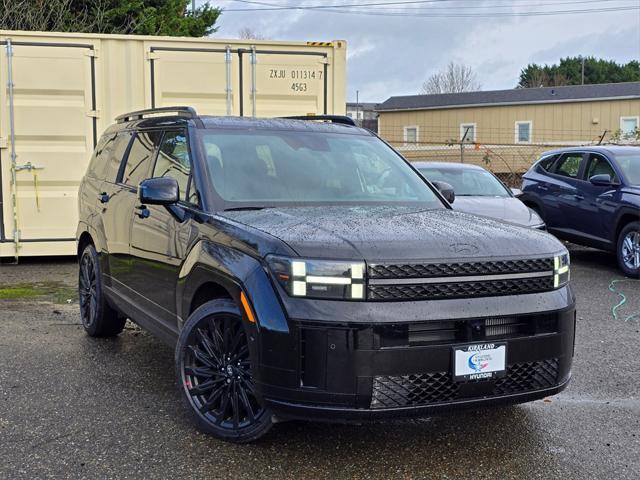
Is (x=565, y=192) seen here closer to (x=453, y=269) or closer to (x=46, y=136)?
(x=46, y=136)

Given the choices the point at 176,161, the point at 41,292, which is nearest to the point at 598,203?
the point at 176,161

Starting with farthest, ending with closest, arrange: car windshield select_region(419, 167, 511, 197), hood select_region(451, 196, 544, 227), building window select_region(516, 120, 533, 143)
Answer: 1. building window select_region(516, 120, 533, 143)
2. car windshield select_region(419, 167, 511, 197)
3. hood select_region(451, 196, 544, 227)

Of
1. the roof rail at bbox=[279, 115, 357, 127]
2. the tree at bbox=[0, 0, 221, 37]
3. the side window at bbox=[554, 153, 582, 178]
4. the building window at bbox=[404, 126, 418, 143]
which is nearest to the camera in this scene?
the roof rail at bbox=[279, 115, 357, 127]

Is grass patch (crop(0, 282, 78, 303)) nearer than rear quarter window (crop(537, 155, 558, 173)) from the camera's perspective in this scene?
Yes

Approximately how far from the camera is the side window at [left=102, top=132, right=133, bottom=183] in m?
5.76

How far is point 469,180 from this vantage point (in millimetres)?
10258

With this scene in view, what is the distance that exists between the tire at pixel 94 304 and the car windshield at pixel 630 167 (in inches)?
271

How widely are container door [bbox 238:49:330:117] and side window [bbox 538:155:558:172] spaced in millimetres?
3746

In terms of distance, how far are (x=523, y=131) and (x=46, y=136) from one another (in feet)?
86.7

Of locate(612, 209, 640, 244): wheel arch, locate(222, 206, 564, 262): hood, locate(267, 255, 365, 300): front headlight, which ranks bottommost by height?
locate(612, 209, 640, 244): wheel arch

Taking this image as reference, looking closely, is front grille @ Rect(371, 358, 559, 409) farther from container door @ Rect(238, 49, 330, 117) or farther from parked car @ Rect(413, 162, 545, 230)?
container door @ Rect(238, 49, 330, 117)

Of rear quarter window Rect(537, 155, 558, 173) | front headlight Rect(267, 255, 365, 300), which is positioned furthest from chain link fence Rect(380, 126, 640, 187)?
front headlight Rect(267, 255, 365, 300)

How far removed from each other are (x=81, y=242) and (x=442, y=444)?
12.8 ft

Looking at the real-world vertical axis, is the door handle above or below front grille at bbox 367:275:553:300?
above
